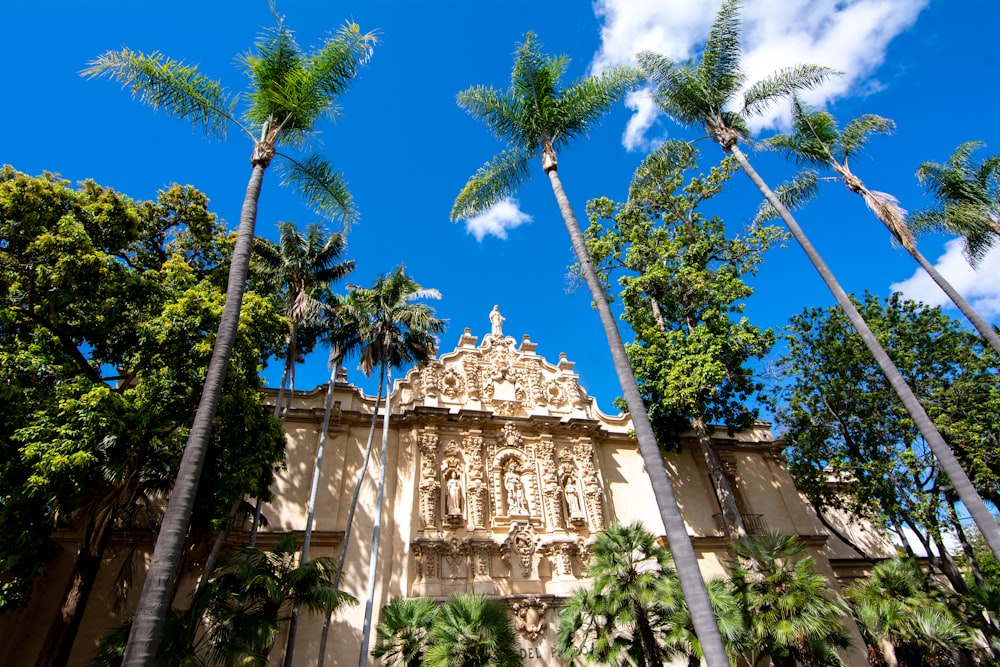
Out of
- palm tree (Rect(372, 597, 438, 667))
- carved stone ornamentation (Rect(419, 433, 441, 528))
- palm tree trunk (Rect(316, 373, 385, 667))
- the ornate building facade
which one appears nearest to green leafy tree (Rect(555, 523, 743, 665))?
palm tree (Rect(372, 597, 438, 667))

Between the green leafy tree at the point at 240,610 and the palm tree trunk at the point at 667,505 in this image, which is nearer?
the palm tree trunk at the point at 667,505

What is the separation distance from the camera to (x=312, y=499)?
51.7ft

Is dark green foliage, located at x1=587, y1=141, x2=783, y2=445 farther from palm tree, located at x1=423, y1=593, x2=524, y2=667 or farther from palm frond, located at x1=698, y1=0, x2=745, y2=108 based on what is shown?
palm tree, located at x1=423, y1=593, x2=524, y2=667

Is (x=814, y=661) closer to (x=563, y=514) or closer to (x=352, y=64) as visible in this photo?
(x=563, y=514)

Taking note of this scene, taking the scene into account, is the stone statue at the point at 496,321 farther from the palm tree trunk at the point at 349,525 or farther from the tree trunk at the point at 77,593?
the tree trunk at the point at 77,593

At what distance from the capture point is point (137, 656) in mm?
6164

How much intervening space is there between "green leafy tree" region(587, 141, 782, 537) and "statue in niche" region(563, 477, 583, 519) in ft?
13.4

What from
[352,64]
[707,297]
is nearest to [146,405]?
[352,64]

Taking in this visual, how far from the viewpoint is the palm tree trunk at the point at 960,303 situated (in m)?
13.5

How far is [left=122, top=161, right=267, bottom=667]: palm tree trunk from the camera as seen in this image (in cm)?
633

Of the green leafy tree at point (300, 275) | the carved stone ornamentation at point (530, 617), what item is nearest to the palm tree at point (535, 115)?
the green leafy tree at point (300, 275)

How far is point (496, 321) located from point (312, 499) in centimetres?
1093

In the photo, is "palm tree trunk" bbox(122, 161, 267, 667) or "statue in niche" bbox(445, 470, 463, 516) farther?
"statue in niche" bbox(445, 470, 463, 516)

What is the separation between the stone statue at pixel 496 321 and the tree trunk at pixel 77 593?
14.5 metres
